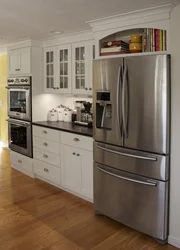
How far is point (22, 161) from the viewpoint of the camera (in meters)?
4.80

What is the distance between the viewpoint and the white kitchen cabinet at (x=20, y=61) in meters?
4.42

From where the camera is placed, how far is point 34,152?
449 cm

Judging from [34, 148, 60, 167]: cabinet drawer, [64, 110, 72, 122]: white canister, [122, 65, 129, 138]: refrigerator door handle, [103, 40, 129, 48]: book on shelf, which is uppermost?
[103, 40, 129, 48]: book on shelf

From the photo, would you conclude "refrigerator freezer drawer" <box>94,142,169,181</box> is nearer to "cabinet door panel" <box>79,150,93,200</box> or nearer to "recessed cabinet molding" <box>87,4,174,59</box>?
"cabinet door panel" <box>79,150,93,200</box>

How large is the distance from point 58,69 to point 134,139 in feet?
6.73

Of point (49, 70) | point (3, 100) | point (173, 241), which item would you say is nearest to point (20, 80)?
point (49, 70)

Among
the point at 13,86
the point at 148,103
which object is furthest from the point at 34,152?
the point at 148,103

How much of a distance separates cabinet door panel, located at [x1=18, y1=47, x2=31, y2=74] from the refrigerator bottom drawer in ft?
6.97

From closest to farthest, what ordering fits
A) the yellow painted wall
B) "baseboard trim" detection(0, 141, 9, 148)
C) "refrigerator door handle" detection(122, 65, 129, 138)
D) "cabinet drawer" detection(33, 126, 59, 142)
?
"refrigerator door handle" detection(122, 65, 129, 138) → "cabinet drawer" detection(33, 126, 59, 142) → the yellow painted wall → "baseboard trim" detection(0, 141, 9, 148)

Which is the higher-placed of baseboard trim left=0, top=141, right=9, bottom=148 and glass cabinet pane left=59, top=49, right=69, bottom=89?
glass cabinet pane left=59, top=49, right=69, bottom=89

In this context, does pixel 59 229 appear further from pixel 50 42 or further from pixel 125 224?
pixel 50 42

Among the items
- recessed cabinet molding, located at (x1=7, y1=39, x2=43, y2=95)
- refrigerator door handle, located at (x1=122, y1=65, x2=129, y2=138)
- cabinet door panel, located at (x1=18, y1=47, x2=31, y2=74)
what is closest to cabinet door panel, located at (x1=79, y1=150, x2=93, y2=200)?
refrigerator door handle, located at (x1=122, y1=65, x2=129, y2=138)

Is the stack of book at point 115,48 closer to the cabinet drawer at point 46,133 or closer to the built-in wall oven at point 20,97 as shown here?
the cabinet drawer at point 46,133

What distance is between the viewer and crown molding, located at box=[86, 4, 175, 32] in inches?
101
